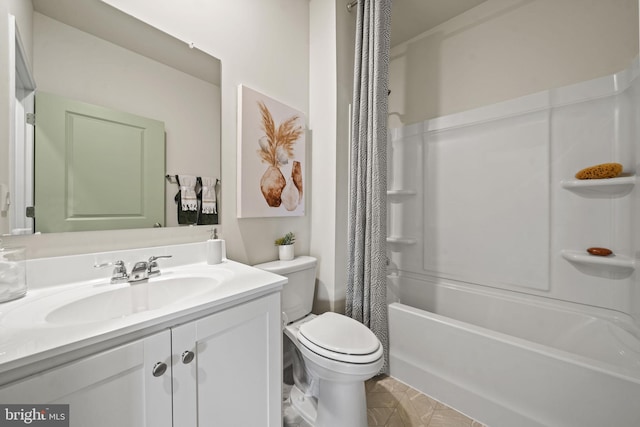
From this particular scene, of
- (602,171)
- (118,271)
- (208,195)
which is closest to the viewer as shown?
(118,271)

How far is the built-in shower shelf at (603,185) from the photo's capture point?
131 centimetres

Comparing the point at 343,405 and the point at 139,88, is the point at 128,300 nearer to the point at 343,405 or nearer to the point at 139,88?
the point at 139,88

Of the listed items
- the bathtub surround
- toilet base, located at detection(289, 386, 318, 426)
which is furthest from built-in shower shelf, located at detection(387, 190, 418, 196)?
toilet base, located at detection(289, 386, 318, 426)

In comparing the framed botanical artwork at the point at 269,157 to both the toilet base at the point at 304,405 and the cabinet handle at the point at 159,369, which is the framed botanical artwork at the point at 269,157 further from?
the toilet base at the point at 304,405

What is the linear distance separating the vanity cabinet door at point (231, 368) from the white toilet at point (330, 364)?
0.20 metres

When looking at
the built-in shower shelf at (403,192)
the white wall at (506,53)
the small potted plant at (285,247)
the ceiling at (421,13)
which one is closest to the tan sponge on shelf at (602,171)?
the white wall at (506,53)

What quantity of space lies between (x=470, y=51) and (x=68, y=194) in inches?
105

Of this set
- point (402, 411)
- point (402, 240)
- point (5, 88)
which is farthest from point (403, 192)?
point (5, 88)

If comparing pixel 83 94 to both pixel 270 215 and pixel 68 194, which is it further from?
pixel 270 215

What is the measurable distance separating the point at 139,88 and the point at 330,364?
142 centimetres

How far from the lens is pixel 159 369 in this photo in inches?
26.0

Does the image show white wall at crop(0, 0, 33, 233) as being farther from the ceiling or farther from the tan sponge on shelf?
the tan sponge on shelf

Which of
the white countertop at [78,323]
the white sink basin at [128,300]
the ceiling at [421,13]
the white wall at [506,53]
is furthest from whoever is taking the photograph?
the ceiling at [421,13]

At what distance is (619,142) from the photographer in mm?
1400
